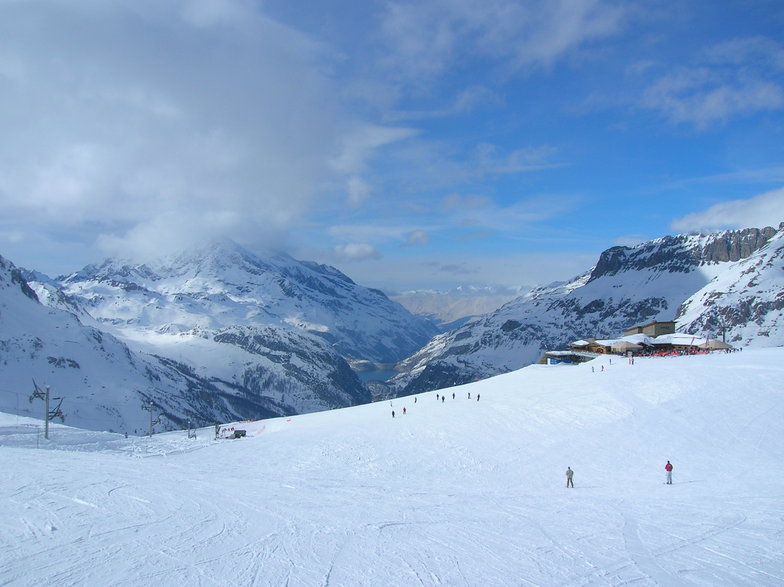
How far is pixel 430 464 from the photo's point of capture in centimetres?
3512

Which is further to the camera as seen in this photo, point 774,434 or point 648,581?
point 774,434

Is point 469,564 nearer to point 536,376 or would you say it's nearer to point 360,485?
point 360,485

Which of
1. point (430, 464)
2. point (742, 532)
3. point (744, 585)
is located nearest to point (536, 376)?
point (430, 464)

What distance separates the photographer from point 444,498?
26.4m

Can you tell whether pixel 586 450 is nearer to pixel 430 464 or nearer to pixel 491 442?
pixel 491 442

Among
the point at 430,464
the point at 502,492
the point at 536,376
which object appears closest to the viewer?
the point at 502,492

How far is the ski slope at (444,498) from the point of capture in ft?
52.1

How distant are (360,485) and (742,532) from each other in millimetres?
17616

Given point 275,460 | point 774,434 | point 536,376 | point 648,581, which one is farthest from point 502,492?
point 536,376

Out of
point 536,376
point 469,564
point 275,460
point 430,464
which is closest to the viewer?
point 469,564

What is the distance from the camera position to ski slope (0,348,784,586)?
1588 centimetres

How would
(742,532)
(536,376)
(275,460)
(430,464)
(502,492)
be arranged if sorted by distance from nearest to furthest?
(742,532) → (502,492) → (430,464) → (275,460) → (536,376)

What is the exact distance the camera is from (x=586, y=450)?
3653 cm

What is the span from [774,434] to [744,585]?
27153 mm
